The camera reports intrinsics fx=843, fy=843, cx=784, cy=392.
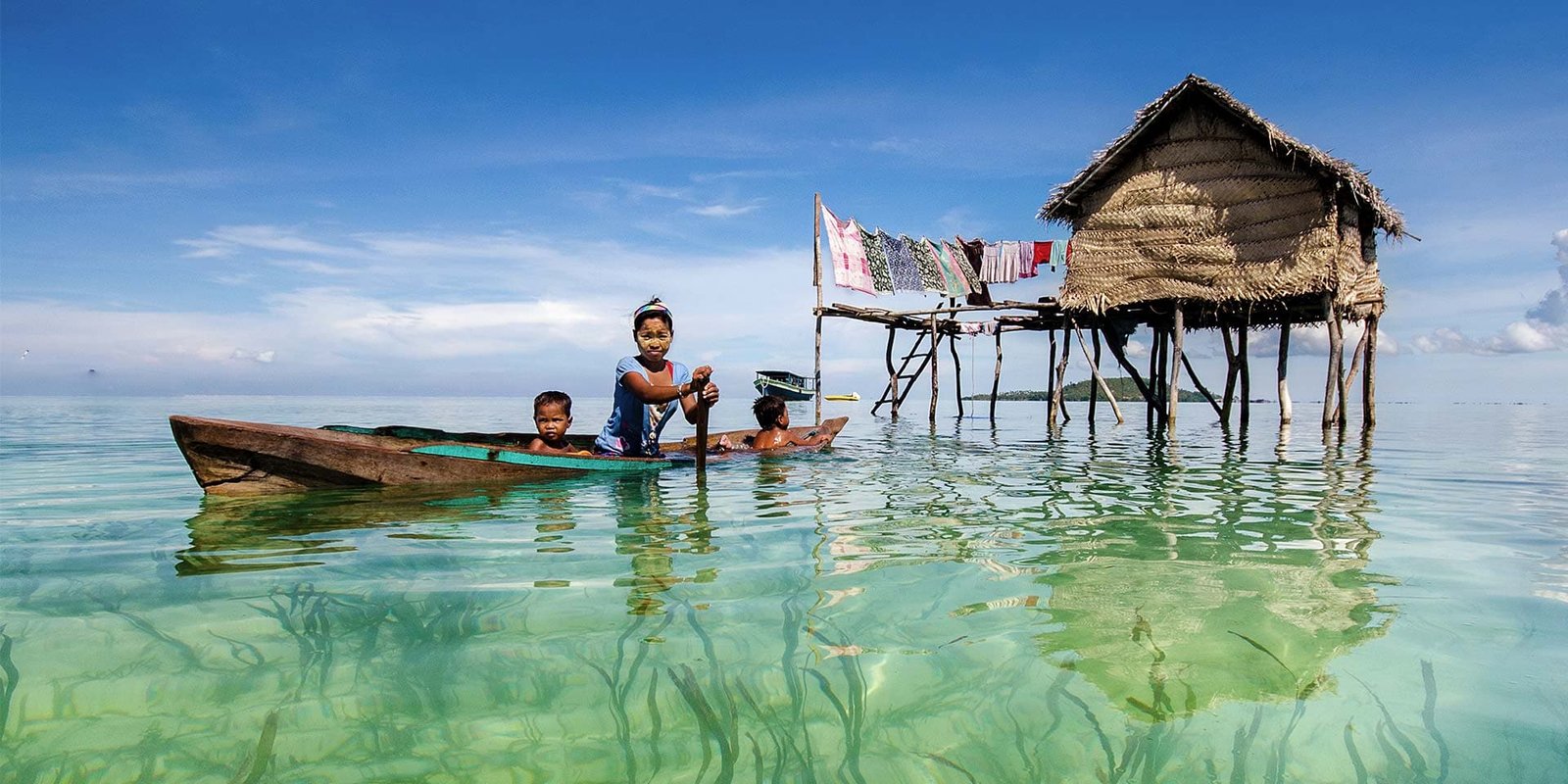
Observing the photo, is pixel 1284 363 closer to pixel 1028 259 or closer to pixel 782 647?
pixel 1028 259

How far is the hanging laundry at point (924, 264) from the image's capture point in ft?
58.0

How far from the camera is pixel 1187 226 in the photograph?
1437 centimetres

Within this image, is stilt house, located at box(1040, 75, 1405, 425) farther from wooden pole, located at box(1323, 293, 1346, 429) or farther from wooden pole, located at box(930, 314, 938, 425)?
wooden pole, located at box(930, 314, 938, 425)

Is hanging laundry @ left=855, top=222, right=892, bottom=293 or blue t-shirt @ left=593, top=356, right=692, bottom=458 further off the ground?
hanging laundry @ left=855, top=222, right=892, bottom=293

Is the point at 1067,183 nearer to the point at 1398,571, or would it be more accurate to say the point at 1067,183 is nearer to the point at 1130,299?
the point at 1130,299

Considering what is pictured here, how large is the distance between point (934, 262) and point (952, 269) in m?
0.45

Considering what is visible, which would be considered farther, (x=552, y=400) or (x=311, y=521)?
(x=552, y=400)

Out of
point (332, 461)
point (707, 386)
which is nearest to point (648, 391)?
point (707, 386)

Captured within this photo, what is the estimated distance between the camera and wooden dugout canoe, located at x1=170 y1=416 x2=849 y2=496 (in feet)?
19.0

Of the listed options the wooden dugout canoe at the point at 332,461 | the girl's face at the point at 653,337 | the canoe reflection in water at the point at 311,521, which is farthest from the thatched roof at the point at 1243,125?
the canoe reflection in water at the point at 311,521

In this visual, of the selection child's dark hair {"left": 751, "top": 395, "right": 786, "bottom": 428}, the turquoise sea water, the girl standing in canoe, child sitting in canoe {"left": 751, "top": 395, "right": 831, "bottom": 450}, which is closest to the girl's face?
the girl standing in canoe

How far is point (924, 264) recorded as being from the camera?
17766 mm

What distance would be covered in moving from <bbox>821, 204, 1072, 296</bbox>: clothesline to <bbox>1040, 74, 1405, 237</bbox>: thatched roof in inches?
70.4

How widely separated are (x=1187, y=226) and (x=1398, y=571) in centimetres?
1211
